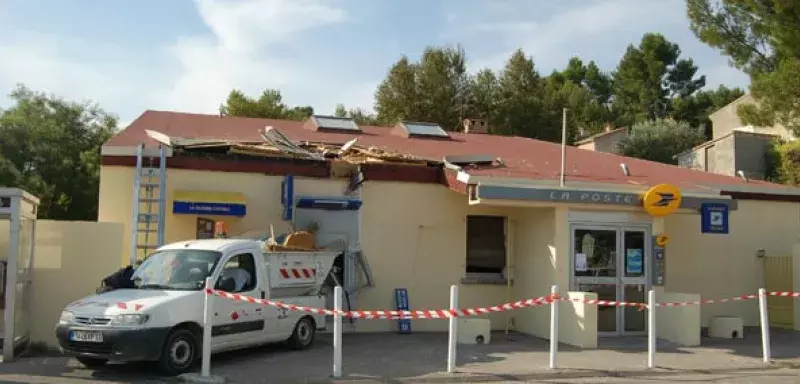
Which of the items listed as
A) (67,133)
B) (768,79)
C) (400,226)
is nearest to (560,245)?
(400,226)

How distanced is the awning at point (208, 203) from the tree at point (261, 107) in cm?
2528

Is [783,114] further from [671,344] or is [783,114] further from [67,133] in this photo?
[67,133]

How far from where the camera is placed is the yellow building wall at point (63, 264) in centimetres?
1248

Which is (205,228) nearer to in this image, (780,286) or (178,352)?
(178,352)

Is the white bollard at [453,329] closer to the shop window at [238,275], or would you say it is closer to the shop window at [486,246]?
the shop window at [238,275]

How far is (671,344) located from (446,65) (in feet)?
101

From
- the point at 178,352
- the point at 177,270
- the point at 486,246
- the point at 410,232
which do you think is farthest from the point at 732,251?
the point at 178,352

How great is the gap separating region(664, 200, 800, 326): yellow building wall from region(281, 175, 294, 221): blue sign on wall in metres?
8.55

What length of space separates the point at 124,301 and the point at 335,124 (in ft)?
33.7

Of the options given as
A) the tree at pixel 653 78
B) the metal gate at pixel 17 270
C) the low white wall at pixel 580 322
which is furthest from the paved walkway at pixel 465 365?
the tree at pixel 653 78

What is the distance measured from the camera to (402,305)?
51.3 ft

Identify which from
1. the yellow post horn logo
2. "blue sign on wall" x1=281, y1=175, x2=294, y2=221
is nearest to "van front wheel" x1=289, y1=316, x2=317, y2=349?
"blue sign on wall" x1=281, y1=175, x2=294, y2=221

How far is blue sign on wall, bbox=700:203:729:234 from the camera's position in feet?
49.0

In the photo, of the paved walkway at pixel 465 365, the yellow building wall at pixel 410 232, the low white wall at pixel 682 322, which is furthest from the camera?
the yellow building wall at pixel 410 232
